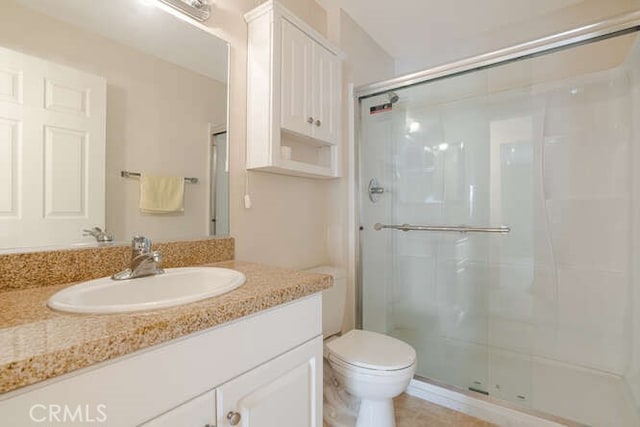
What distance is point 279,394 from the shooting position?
83 centimetres

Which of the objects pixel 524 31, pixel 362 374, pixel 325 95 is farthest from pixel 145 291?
pixel 524 31

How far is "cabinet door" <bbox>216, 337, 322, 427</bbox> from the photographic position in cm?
71

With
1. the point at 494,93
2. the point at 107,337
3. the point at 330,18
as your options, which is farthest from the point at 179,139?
the point at 494,93

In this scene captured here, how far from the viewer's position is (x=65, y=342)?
48 cm

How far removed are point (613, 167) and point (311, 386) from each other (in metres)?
2.08

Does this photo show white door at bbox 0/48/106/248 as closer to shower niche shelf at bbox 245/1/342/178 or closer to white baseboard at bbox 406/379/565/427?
shower niche shelf at bbox 245/1/342/178

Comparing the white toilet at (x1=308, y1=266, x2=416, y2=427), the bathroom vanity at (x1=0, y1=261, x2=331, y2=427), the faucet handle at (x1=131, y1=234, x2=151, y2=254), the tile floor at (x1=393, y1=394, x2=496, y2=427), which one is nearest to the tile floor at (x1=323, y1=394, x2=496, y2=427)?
the tile floor at (x1=393, y1=394, x2=496, y2=427)

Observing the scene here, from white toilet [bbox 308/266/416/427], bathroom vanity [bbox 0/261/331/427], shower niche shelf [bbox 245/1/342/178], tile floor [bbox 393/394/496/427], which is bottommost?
tile floor [bbox 393/394/496/427]

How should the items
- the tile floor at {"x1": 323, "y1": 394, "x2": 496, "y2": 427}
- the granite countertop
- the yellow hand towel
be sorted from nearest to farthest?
the granite countertop
the yellow hand towel
the tile floor at {"x1": 323, "y1": 394, "x2": 496, "y2": 427}

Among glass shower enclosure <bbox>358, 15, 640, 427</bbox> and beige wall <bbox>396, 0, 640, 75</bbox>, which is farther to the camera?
beige wall <bbox>396, 0, 640, 75</bbox>

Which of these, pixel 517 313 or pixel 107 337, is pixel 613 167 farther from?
pixel 107 337

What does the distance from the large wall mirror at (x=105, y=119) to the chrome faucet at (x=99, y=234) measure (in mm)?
13

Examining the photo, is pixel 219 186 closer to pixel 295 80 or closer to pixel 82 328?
pixel 295 80

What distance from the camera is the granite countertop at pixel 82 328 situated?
439 millimetres
